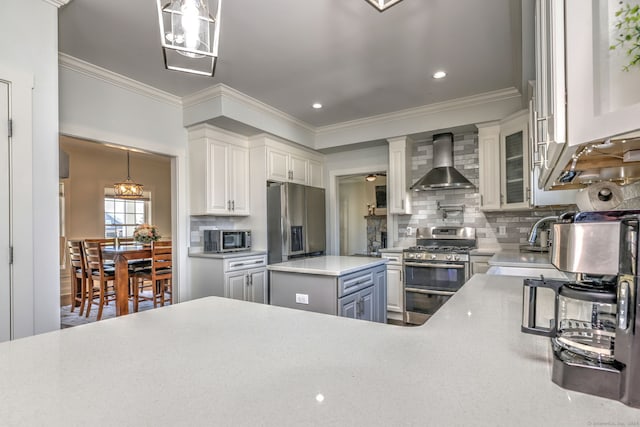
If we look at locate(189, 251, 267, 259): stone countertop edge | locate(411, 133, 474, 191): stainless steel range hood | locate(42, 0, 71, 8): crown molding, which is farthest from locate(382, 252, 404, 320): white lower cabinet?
locate(42, 0, 71, 8): crown molding

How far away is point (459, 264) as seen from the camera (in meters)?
3.67

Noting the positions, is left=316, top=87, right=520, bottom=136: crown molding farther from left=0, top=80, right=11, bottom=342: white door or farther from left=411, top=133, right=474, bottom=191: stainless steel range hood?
left=0, top=80, right=11, bottom=342: white door

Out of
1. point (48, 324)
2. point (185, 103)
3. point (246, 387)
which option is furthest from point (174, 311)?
point (185, 103)

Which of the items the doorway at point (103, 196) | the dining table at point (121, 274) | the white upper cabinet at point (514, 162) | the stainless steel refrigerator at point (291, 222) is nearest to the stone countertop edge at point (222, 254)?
the stainless steel refrigerator at point (291, 222)

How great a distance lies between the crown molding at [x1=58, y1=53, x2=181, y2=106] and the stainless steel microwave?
152cm

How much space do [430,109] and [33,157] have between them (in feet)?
12.5

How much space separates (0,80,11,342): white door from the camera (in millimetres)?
1802

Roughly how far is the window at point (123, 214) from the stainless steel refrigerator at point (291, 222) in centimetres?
384

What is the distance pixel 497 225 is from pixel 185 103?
3.93 metres

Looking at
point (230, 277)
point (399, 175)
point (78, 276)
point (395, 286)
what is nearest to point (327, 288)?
point (230, 277)

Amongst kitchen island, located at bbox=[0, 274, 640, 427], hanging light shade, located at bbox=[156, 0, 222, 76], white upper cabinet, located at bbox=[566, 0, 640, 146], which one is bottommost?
kitchen island, located at bbox=[0, 274, 640, 427]

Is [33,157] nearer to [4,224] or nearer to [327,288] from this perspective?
[4,224]

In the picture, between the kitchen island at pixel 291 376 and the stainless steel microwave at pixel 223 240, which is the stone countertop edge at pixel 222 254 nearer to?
the stainless steel microwave at pixel 223 240

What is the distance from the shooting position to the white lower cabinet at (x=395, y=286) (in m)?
4.09
